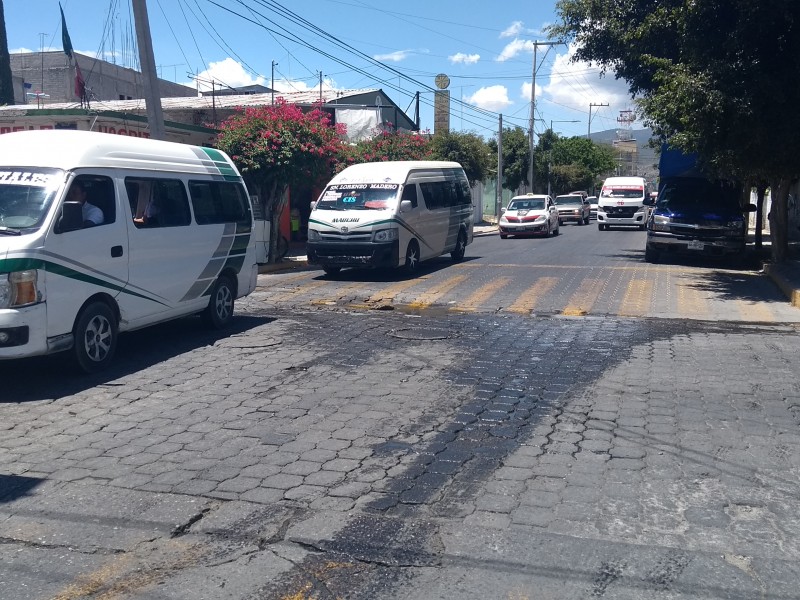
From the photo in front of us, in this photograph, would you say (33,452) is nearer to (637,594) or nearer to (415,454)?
(415,454)

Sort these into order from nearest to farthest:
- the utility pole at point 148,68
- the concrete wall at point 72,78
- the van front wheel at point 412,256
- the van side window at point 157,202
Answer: the van side window at point 157,202
the utility pole at point 148,68
the van front wheel at point 412,256
the concrete wall at point 72,78

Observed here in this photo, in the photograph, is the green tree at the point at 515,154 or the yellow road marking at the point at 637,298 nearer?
the yellow road marking at the point at 637,298

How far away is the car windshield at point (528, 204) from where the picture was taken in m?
31.9

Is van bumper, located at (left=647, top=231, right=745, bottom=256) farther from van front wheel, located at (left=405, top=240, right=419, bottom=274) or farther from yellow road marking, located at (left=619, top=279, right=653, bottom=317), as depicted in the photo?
van front wheel, located at (left=405, top=240, right=419, bottom=274)

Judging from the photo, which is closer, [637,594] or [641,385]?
[637,594]

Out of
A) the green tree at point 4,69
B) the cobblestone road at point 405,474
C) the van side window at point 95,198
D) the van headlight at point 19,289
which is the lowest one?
the cobblestone road at point 405,474

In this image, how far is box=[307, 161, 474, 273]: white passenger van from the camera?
15641 mm

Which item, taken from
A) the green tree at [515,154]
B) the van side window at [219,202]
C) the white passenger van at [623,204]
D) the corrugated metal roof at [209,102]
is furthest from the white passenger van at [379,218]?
the green tree at [515,154]

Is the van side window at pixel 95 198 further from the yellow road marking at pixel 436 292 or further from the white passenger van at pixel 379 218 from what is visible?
the white passenger van at pixel 379 218

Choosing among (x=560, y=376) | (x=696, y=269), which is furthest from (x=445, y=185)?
(x=560, y=376)

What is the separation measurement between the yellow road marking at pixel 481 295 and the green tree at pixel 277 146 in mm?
5546

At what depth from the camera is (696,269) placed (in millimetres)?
18312

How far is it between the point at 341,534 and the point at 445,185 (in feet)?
49.4

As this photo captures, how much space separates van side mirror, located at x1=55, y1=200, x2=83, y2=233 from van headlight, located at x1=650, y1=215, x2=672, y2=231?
47.2 ft
